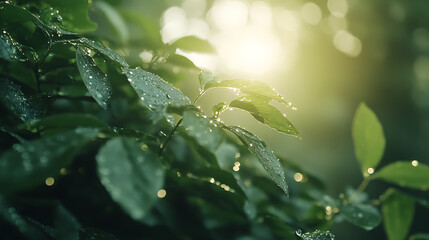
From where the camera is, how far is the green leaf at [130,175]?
0.40 metres

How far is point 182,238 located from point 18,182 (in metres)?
0.67

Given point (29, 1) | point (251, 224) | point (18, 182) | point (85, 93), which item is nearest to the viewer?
point (18, 182)

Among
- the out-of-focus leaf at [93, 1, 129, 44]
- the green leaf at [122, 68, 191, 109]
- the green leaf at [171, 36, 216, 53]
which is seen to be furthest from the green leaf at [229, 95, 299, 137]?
the out-of-focus leaf at [93, 1, 129, 44]

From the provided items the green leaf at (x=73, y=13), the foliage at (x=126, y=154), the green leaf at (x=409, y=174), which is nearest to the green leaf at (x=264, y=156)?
the foliage at (x=126, y=154)

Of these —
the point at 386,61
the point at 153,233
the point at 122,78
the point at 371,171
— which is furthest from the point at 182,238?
the point at 386,61

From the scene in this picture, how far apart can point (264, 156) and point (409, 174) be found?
0.65 metres

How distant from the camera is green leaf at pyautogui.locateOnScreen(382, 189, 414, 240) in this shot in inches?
43.4

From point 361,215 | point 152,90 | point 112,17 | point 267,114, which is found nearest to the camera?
point 152,90

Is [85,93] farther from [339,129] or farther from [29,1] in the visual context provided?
[339,129]

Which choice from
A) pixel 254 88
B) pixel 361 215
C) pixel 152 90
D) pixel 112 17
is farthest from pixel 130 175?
pixel 112 17

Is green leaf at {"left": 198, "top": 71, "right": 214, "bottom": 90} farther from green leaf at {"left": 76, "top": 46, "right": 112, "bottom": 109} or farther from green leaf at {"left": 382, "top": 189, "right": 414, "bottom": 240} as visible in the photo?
green leaf at {"left": 382, "top": 189, "right": 414, "bottom": 240}

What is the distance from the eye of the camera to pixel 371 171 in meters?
1.14

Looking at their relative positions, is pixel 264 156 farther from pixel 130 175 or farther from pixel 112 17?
pixel 112 17

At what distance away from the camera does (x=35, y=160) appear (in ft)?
1.42
